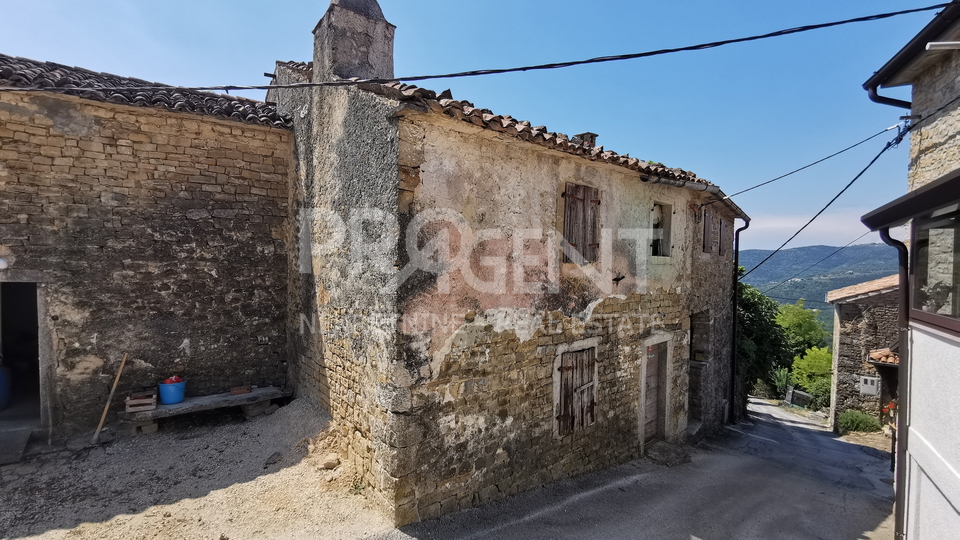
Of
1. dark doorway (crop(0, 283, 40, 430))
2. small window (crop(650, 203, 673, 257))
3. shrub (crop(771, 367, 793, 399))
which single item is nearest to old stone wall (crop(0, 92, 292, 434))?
dark doorway (crop(0, 283, 40, 430))

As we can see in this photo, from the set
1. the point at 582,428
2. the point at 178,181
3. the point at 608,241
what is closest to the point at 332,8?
the point at 178,181

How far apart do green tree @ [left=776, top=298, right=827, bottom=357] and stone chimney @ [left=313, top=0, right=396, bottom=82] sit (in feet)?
104

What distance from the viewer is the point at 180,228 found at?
643cm

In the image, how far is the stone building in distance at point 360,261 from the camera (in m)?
4.79

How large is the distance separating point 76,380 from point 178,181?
2.88 metres

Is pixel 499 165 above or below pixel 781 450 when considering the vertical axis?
above

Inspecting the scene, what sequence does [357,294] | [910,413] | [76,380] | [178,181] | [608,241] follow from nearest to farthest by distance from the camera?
[910,413]
[357,294]
[76,380]
[178,181]
[608,241]

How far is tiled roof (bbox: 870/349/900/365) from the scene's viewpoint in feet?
36.3

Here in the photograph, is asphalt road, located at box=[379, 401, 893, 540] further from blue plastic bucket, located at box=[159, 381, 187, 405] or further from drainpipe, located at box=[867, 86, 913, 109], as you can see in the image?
drainpipe, located at box=[867, 86, 913, 109]

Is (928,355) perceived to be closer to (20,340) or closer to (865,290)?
(865,290)

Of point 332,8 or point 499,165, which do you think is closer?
point 499,165

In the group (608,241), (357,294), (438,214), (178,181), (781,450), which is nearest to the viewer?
(438,214)

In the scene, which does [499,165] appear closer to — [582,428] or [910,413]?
[582,428]

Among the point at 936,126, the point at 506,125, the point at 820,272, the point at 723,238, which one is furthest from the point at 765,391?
the point at 820,272
